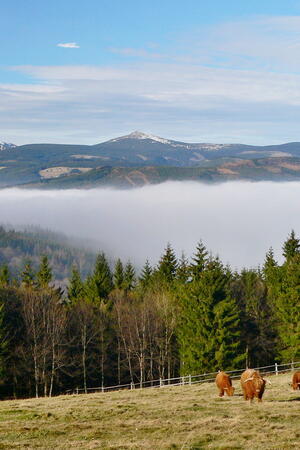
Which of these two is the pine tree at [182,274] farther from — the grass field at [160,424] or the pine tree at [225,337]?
the grass field at [160,424]

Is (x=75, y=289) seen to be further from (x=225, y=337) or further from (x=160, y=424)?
(x=160, y=424)

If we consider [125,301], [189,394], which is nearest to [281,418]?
[189,394]

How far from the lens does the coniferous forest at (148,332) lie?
6012cm

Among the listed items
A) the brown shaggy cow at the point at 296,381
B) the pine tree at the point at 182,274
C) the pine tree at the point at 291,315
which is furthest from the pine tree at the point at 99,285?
the brown shaggy cow at the point at 296,381

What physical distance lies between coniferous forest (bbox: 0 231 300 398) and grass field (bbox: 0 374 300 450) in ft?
93.5

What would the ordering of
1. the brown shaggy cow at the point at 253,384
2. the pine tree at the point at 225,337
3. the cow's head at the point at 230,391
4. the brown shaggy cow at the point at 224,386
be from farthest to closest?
1. the pine tree at the point at 225,337
2. the brown shaggy cow at the point at 224,386
3. the cow's head at the point at 230,391
4. the brown shaggy cow at the point at 253,384

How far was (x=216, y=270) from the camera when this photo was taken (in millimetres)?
62562

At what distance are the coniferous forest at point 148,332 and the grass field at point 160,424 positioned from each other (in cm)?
2850

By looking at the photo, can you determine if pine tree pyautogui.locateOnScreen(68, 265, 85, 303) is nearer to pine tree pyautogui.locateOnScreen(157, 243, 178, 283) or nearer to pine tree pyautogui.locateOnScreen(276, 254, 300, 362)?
pine tree pyautogui.locateOnScreen(157, 243, 178, 283)

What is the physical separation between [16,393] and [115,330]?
13596 mm

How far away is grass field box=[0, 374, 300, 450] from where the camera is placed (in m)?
20.4

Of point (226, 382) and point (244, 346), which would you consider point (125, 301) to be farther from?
point (226, 382)

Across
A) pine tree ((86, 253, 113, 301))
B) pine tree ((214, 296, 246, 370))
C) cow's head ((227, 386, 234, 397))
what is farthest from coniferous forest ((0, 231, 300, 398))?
cow's head ((227, 386, 234, 397))

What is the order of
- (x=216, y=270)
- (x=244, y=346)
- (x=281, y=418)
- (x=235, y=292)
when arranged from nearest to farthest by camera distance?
1. (x=281, y=418)
2. (x=216, y=270)
3. (x=244, y=346)
4. (x=235, y=292)
